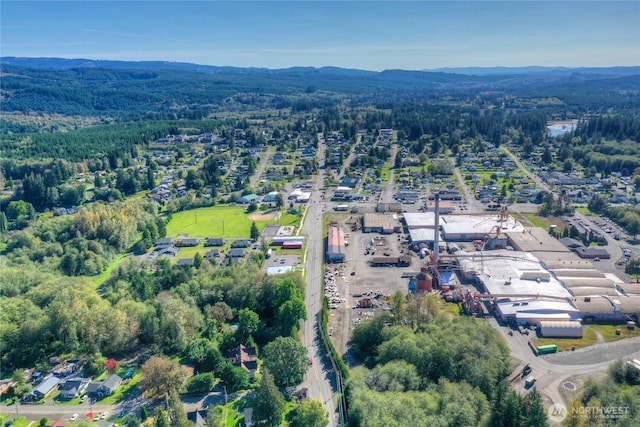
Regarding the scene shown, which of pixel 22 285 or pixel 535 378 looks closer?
pixel 535 378

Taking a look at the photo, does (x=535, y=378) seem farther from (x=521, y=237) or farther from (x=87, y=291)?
(x=87, y=291)

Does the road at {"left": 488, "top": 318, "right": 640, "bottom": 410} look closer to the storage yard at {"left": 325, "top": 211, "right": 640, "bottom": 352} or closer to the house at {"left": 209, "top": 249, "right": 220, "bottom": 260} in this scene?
the storage yard at {"left": 325, "top": 211, "right": 640, "bottom": 352}

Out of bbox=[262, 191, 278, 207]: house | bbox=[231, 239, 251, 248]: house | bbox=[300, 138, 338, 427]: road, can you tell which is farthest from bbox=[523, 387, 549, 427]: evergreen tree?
bbox=[262, 191, 278, 207]: house

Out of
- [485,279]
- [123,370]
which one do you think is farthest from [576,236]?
[123,370]

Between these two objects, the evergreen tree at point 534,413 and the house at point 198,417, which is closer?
the evergreen tree at point 534,413

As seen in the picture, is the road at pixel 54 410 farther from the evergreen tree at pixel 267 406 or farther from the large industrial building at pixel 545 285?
the large industrial building at pixel 545 285

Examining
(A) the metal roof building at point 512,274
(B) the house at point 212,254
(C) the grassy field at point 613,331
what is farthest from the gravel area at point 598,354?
(B) the house at point 212,254
